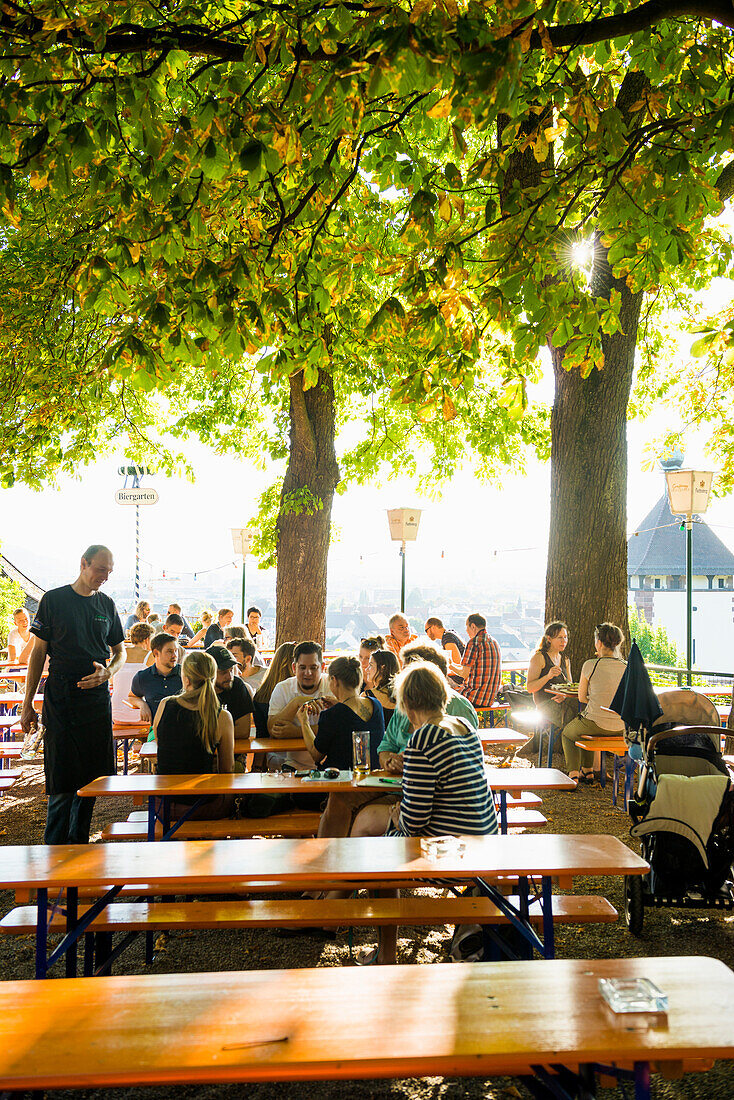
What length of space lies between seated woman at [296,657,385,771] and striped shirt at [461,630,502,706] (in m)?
4.29

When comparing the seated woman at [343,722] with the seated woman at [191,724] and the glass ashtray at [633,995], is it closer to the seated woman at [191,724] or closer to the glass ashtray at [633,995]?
the seated woman at [191,724]

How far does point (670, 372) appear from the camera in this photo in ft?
48.0

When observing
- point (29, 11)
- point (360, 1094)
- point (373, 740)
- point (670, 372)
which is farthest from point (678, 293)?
point (360, 1094)

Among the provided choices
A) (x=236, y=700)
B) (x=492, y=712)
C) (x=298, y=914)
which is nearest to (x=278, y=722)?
(x=236, y=700)

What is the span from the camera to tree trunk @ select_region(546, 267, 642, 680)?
9.62m

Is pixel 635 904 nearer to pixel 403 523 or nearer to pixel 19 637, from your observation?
pixel 19 637

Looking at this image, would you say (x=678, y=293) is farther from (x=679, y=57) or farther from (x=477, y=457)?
(x=679, y=57)

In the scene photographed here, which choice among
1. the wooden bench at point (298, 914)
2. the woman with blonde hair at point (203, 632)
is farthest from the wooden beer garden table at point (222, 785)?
the woman with blonde hair at point (203, 632)

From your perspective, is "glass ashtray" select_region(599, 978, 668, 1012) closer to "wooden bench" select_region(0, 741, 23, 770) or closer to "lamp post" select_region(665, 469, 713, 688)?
"wooden bench" select_region(0, 741, 23, 770)

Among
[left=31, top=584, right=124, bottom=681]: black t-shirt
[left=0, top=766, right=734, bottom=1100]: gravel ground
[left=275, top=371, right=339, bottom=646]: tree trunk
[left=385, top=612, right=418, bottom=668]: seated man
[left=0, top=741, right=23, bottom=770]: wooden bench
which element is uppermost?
[left=275, top=371, right=339, bottom=646]: tree trunk

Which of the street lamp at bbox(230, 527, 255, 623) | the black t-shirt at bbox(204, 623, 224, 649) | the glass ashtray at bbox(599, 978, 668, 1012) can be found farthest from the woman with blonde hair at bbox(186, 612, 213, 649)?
the glass ashtray at bbox(599, 978, 668, 1012)

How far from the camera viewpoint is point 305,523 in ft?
36.6

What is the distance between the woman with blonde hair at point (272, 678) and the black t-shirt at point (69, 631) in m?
1.90

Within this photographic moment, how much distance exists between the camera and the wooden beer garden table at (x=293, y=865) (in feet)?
10.5
